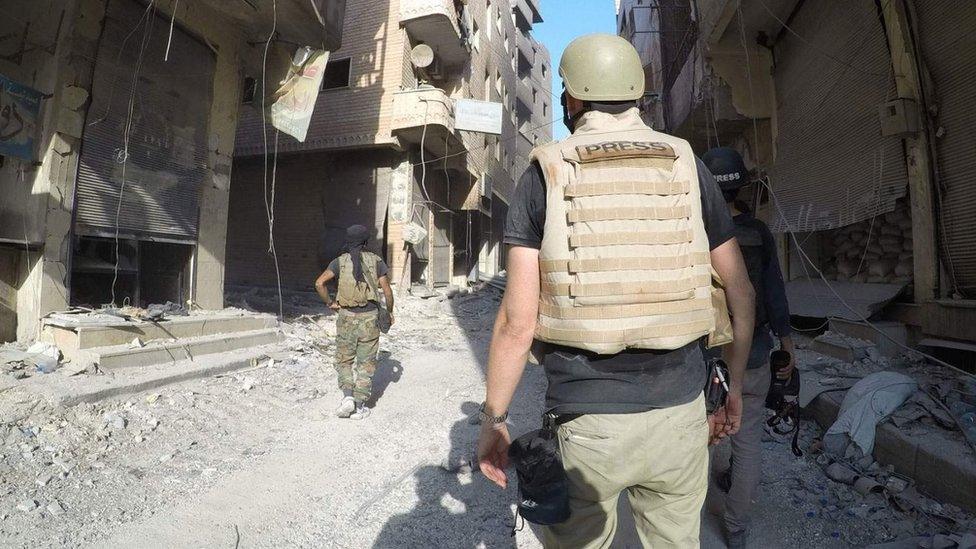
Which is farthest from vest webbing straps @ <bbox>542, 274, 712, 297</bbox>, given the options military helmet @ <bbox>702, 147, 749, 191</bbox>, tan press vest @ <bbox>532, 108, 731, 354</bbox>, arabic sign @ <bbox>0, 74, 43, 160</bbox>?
arabic sign @ <bbox>0, 74, 43, 160</bbox>

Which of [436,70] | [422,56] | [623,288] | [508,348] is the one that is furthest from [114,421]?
[436,70]

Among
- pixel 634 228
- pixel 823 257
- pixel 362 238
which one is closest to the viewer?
pixel 634 228

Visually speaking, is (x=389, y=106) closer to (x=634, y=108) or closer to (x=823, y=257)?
(x=823, y=257)

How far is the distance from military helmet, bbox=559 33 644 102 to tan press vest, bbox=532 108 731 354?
184 millimetres

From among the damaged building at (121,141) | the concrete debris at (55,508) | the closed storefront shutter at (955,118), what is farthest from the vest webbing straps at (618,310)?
the damaged building at (121,141)

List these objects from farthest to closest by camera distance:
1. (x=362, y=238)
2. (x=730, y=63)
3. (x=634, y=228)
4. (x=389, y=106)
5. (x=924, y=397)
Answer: (x=389, y=106)
(x=730, y=63)
(x=362, y=238)
(x=924, y=397)
(x=634, y=228)

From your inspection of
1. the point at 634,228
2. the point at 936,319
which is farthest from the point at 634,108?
the point at 936,319

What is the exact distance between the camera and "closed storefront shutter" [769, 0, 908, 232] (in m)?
4.97

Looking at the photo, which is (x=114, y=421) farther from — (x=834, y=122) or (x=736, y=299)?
(x=834, y=122)

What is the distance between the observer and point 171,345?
5.36 metres

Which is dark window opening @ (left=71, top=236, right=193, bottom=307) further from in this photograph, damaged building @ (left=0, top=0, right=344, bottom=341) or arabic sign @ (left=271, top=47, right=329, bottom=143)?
arabic sign @ (left=271, top=47, right=329, bottom=143)

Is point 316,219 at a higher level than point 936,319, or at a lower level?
higher

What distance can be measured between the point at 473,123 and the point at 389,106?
6.62 ft

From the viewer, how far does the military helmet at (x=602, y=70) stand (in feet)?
4.89
